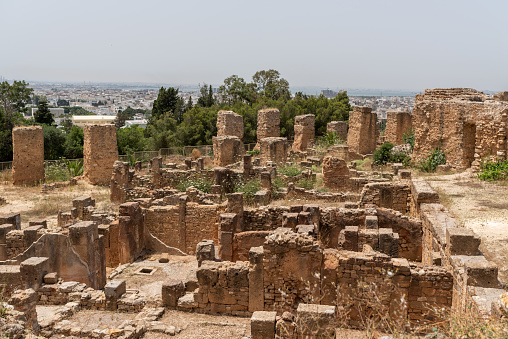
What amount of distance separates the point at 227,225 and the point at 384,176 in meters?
9.45

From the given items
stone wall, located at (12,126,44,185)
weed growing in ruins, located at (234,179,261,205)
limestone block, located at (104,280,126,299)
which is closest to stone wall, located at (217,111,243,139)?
Answer: stone wall, located at (12,126,44,185)

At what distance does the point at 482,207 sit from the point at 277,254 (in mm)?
6355

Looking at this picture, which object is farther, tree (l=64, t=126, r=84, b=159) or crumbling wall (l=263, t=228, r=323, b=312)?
tree (l=64, t=126, r=84, b=159)

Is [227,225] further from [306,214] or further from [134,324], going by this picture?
[134,324]

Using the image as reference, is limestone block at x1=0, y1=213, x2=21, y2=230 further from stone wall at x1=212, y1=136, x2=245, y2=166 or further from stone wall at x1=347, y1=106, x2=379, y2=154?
stone wall at x1=347, y1=106, x2=379, y2=154

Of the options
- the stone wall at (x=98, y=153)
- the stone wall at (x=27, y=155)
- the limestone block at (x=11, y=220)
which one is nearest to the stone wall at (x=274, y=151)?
the stone wall at (x=98, y=153)

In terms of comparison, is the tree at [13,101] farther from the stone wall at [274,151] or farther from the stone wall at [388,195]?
the stone wall at [388,195]

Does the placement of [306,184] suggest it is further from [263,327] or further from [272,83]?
[272,83]

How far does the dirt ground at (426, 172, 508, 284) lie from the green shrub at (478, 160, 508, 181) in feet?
0.89

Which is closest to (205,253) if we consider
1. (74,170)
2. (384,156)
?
(384,156)

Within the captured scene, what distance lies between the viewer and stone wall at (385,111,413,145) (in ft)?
92.0

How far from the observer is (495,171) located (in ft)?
51.3

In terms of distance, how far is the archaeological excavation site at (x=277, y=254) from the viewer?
25.5 feet

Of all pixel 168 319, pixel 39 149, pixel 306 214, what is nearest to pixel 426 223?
pixel 306 214
